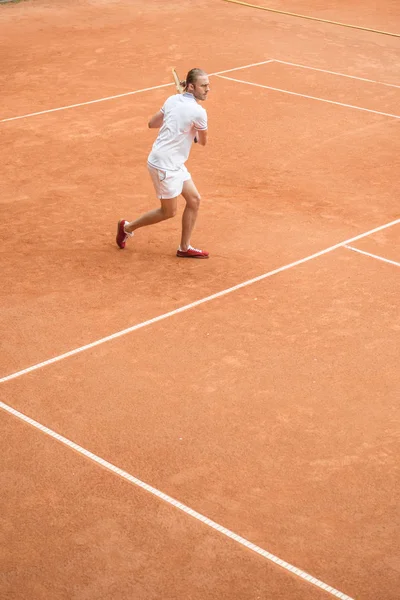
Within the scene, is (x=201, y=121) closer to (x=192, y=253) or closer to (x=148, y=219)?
(x=148, y=219)

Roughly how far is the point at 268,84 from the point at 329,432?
9.58m

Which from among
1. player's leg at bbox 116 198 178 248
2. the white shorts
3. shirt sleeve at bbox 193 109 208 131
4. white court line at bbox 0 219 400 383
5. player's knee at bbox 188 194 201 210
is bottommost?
white court line at bbox 0 219 400 383

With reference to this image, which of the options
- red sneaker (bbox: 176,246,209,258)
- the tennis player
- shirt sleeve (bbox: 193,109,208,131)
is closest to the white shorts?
the tennis player

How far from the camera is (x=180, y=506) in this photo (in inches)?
217

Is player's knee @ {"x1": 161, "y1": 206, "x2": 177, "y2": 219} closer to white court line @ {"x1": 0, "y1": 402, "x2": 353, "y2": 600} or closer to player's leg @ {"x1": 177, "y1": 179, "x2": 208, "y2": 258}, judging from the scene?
player's leg @ {"x1": 177, "y1": 179, "x2": 208, "y2": 258}

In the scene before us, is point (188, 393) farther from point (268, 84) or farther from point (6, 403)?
point (268, 84)

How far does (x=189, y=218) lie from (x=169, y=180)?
0.42 metres

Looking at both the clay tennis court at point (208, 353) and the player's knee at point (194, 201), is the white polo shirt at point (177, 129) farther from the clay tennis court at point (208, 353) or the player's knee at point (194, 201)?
the clay tennis court at point (208, 353)

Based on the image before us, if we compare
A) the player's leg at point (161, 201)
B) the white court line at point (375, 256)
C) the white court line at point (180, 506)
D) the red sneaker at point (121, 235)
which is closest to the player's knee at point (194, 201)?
the player's leg at point (161, 201)

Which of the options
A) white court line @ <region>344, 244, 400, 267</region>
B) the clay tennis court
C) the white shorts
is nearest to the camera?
the clay tennis court

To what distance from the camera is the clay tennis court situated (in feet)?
16.9

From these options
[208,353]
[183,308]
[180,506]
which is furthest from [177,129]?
[180,506]

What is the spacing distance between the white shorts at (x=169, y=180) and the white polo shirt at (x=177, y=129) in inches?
1.6

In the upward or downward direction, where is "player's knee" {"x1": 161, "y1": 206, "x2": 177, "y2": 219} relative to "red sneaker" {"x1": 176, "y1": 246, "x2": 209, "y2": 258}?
upward
